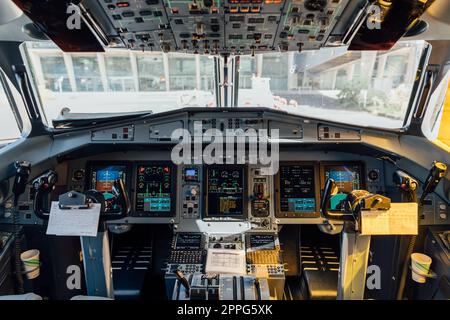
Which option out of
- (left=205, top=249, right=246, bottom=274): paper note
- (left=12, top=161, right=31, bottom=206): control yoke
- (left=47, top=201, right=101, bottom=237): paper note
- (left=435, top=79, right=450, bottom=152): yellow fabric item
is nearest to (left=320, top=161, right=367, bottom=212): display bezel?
(left=435, top=79, right=450, bottom=152): yellow fabric item

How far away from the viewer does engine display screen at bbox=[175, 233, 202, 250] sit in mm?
2541

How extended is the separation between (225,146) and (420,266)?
164cm

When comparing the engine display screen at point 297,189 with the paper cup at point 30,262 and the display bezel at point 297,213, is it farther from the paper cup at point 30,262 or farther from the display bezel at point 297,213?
the paper cup at point 30,262

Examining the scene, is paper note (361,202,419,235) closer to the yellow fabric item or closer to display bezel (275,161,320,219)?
display bezel (275,161,320,219)

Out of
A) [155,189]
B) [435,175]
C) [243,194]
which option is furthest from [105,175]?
[435,175]

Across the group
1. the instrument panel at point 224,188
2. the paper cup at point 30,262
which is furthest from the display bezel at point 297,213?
the paper cup at point 30,262

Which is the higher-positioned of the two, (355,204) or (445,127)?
(445,127)

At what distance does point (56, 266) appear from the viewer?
257 centimetres

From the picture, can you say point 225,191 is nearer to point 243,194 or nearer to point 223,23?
point 243,194

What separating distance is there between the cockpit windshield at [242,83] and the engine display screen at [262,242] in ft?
3.52

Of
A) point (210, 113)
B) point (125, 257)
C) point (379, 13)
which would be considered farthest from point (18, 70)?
point (379, 13)

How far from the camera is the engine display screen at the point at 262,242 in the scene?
2510 mm

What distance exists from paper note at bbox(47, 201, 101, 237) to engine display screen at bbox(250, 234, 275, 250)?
1309 mm

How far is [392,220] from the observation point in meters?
1.55
